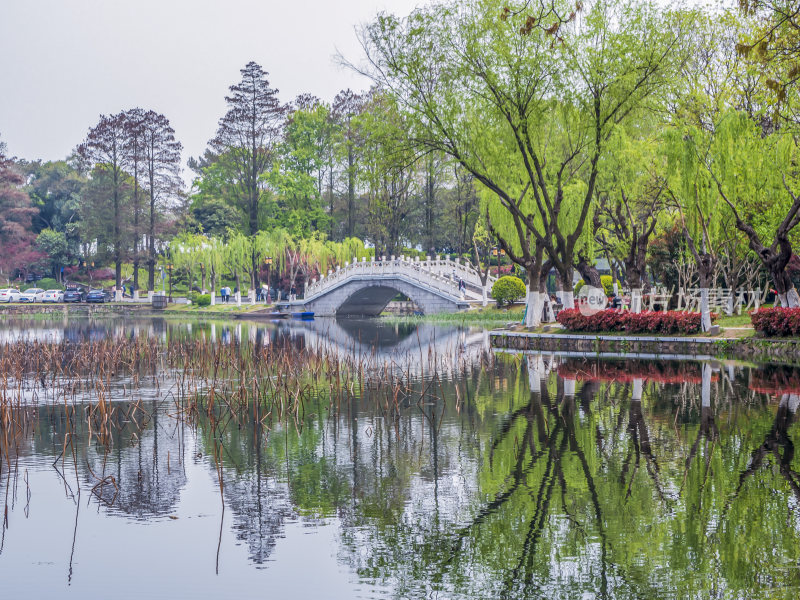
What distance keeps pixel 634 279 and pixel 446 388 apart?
14.8 m

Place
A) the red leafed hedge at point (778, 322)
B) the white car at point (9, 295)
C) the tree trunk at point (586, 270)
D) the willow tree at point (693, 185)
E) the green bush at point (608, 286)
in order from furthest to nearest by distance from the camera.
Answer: the white car at point (9, 295), the green bush at point (608, 286), the tree trunk at point (586, 270), the willow tree at point (693, 185), the red leafed hedge at point (778, 322)

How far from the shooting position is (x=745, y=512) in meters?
6.93

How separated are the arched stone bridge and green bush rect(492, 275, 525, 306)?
65.5 inches

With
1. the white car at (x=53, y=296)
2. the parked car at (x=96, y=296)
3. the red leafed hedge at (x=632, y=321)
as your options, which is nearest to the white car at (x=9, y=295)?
the white car at (x=53, y=296)

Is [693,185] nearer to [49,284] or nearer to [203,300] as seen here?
[203,300]

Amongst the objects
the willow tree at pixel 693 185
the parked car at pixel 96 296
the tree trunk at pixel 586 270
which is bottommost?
the parked car at pixel 96 296

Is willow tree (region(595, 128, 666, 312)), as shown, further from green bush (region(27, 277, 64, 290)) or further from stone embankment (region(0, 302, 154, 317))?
green bush (region(27, 277, 64, 290))

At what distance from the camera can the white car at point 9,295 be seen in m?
60.7

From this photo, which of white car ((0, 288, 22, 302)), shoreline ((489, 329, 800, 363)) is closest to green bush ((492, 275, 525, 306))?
shoreline ((489, 329, 800, 363))

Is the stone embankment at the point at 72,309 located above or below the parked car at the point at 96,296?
below

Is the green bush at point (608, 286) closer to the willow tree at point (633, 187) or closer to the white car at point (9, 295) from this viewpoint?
the willow tree at point (633, 187)

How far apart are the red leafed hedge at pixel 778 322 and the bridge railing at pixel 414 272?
23905mm

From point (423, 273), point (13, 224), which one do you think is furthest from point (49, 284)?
point (423, 273)

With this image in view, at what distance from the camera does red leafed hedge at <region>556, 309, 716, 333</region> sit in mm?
22016
